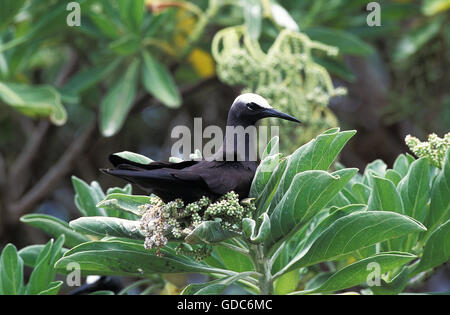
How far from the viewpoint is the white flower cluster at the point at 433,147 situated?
798 millimetres

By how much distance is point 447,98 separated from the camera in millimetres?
2080

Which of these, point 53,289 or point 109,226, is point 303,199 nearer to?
point 109,226

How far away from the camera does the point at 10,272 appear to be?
2.97 ft

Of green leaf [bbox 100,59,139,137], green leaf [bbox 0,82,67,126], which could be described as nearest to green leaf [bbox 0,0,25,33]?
green leaf [bbox 0,82,67,126]

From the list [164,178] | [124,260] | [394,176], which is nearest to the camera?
[164,178]

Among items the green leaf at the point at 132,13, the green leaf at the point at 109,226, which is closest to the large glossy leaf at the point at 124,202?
the green leaf at the point at 109,226

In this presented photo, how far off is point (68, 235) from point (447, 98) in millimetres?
1526

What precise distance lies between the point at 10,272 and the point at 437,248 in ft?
1.91

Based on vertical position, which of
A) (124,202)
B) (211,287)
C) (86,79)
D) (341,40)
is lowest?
(211,287)

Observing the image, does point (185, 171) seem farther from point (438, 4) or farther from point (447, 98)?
point (447, 98)

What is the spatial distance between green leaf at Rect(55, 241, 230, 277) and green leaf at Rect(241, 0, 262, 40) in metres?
0.85

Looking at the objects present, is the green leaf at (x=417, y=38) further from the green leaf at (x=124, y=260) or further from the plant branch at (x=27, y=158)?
the green leaf at (x=124, y=260)

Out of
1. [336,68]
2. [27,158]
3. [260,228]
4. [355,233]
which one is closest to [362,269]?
[355,233]

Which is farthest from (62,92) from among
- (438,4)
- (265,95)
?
(438,4)
